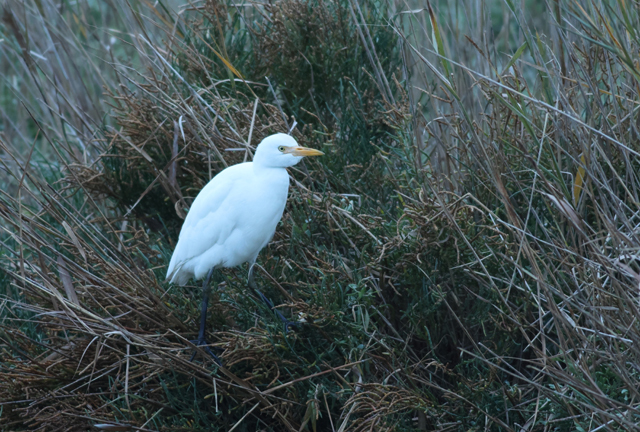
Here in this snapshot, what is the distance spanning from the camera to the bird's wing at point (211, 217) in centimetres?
180

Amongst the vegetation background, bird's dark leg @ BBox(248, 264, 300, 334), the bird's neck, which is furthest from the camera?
the bird's neck

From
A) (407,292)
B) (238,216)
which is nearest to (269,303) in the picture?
(238,216)

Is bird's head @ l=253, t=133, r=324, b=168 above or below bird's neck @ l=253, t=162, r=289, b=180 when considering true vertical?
above

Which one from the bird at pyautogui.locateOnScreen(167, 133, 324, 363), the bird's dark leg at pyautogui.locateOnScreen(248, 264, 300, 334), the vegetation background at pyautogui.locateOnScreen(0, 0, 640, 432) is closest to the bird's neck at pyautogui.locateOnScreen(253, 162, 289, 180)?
the bird at pyautogui.locateOnScreen(167, 133, 324, 363)

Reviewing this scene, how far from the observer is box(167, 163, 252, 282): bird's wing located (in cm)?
180

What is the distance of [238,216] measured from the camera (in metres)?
1.80

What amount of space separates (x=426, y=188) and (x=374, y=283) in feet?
1.03

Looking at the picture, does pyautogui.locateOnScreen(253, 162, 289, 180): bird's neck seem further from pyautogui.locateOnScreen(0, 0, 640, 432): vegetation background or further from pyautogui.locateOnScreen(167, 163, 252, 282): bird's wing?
pyautogui.locateOnScreen(0, 0, 640, 432): vegetation background

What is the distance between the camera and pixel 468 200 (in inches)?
73.4

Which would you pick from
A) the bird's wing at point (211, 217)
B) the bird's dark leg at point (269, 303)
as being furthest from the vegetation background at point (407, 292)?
the bird's wing at point (211, 217)

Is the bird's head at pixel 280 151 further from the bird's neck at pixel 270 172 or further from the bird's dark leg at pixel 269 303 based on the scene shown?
the bird's dark leg at pixel 269 303


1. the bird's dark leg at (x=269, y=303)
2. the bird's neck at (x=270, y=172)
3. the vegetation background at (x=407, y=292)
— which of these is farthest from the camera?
the bird's neck at (x=270, y=172)

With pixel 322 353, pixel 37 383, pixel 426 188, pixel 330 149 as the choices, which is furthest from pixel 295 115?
pixel 37 383

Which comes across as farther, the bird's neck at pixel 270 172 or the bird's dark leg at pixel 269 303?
the bird's neck at pixel 270 172
